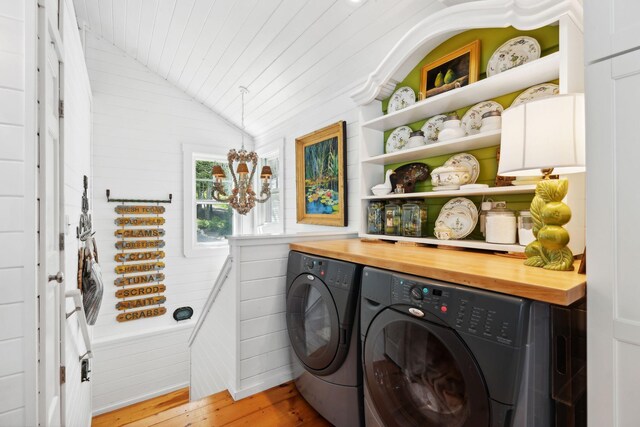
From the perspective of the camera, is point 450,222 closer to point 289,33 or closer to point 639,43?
point 639,43

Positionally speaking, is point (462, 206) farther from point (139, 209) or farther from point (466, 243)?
point (139, 209)

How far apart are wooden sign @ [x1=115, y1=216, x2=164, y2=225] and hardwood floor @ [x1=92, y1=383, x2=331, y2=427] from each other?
7.64 feet

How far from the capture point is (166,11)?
2.53 m

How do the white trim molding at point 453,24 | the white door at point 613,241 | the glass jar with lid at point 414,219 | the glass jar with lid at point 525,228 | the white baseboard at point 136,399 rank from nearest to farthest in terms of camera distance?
1. the white door at point 613,241
2. the white trim molding at point 453,24
3. the glass jar with lid at point 525,228
4. the glass jar with lid at point 414,219
5. the white baseboard at point 136,399

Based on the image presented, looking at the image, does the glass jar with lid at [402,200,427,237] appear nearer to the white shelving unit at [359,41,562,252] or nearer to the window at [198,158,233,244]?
the white shelving unit at [359,41,562,252]

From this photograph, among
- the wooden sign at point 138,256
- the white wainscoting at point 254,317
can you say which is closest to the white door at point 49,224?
the white wainscoting at point 254,317

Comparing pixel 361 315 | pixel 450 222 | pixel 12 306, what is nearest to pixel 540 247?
pixel 450 222

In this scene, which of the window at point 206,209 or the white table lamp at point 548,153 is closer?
the white table lamp at point 548,153

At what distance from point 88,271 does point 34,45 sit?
70.4 inches

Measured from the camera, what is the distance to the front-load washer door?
0.91m

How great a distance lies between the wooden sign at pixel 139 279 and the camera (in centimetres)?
339

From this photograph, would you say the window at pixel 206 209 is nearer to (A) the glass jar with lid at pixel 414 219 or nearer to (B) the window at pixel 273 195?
(B) the window at pixel 273 195

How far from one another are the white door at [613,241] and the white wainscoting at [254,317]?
150cm

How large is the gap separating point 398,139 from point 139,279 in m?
3.33
